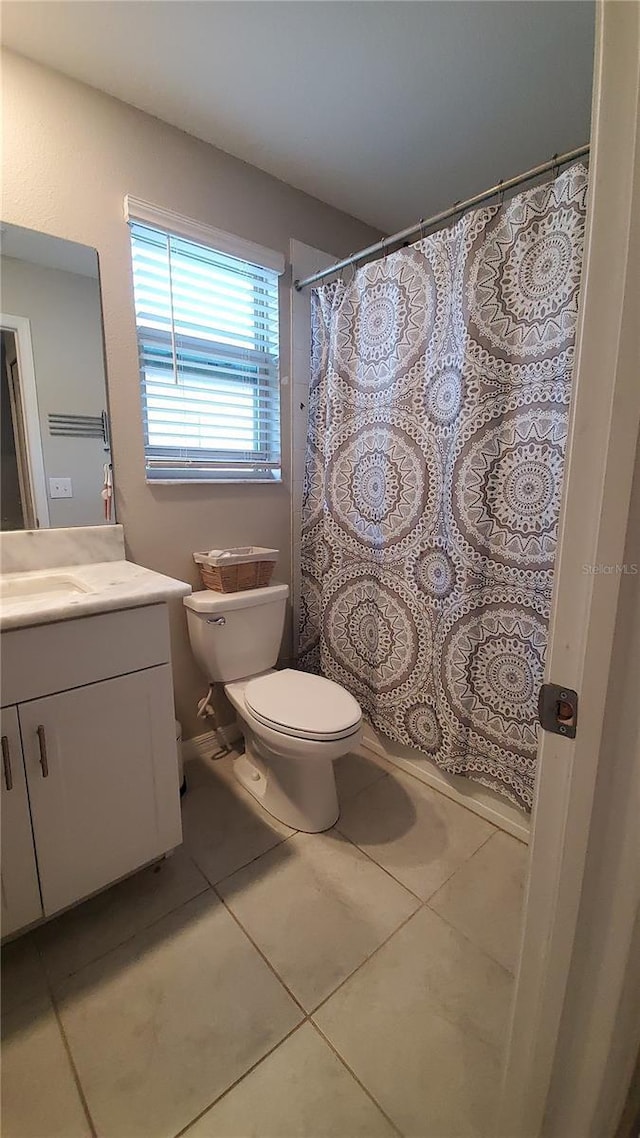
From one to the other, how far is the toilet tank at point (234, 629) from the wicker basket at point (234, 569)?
28 millimetres

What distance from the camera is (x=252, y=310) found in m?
1.83

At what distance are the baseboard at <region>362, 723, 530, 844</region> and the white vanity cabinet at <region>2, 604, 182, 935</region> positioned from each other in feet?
3.13

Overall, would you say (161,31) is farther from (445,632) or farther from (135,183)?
(445,632)

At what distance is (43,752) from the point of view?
3.35 feet

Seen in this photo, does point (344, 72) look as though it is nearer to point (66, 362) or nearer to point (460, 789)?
point (66, 362)

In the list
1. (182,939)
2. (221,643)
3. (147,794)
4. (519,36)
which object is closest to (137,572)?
(221,643)

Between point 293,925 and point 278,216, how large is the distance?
2403 millimetres

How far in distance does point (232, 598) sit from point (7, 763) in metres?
0.82

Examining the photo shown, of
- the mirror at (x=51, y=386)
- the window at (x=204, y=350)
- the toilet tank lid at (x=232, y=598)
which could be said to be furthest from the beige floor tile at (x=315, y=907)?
the window at (x=204, y=350)

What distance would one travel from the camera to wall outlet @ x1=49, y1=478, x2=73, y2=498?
4.68 feet

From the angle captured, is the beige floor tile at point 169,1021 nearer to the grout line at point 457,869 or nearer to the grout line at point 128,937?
the grout line at point 128,937

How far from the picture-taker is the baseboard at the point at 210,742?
1.89 m

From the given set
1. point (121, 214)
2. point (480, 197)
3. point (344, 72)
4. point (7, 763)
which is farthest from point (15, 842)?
point (344, 72)

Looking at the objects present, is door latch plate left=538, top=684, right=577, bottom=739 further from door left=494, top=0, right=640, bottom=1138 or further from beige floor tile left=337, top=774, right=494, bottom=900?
beige floor tile left=337, top=774, right=494, bottom=900
